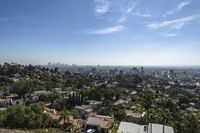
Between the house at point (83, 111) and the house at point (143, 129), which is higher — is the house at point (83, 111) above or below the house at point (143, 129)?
below

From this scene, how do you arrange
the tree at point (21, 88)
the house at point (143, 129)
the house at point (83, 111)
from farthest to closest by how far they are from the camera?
the tree at point (21, 88)
the house at point (83, 111)
the house at point (143, 129)

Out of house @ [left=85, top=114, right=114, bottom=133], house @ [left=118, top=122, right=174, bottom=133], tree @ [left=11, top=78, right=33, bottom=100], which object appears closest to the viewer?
house @ [left=118, top=122, right=174, bottom=133]

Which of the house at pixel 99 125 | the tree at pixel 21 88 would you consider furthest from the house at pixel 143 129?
the tree at pixel 21 88

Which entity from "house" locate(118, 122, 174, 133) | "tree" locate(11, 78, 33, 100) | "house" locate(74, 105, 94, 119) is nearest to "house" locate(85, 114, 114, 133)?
"house" locate(118, 122, 174, 133)

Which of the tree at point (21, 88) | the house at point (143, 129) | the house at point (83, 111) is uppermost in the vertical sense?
the tree at point (21, 88)

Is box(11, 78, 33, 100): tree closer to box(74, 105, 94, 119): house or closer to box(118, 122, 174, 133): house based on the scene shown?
box(74, 105, 94, 119): house

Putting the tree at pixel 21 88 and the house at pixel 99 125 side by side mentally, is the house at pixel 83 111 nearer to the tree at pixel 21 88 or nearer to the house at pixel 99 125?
the house at pixel 99 125

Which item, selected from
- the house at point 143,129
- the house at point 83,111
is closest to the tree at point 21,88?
the house at point 83,111

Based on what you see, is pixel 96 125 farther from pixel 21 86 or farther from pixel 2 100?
pixel 21 86

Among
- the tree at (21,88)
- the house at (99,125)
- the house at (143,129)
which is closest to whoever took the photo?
the house at (143,129)

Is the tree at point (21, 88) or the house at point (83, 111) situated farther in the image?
the tree at point (21, 88)

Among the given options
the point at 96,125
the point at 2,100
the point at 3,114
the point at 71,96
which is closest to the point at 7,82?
the point at 2,100
